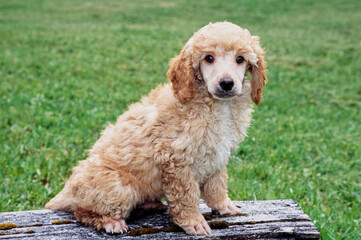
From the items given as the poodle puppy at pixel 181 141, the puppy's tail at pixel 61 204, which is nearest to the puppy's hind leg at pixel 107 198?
the poodle puppy at pixel 181 141

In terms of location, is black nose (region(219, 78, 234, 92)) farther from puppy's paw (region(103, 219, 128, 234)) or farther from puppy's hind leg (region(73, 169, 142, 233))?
puppy's paw (region(103, 219, 128, 234))

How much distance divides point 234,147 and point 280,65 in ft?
31.2

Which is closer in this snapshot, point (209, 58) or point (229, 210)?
point (209, 58)

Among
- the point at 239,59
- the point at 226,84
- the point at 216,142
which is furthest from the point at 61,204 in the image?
the point at 239,59

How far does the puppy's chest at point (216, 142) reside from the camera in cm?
294

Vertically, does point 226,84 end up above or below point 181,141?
above

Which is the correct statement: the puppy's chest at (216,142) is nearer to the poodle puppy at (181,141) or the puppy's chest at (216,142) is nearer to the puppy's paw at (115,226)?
the poodle puppy at (181,141)

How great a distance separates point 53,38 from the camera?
12.6 m

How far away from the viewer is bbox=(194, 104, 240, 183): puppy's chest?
294cm

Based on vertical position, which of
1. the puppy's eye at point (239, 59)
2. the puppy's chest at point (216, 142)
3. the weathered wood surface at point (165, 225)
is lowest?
the weathered wood surface at point (165, 225)

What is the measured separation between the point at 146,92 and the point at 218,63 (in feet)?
19.2

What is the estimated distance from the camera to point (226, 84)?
2.69 meters

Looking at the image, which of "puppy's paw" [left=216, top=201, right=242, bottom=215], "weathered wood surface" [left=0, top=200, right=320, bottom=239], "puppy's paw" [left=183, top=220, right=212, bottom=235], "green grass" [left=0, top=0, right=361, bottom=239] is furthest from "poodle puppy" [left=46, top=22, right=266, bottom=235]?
"green grass" [left=0, top=0, right=361, bottom=239]

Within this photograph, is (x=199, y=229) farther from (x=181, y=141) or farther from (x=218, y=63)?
(x=218, y=63)
